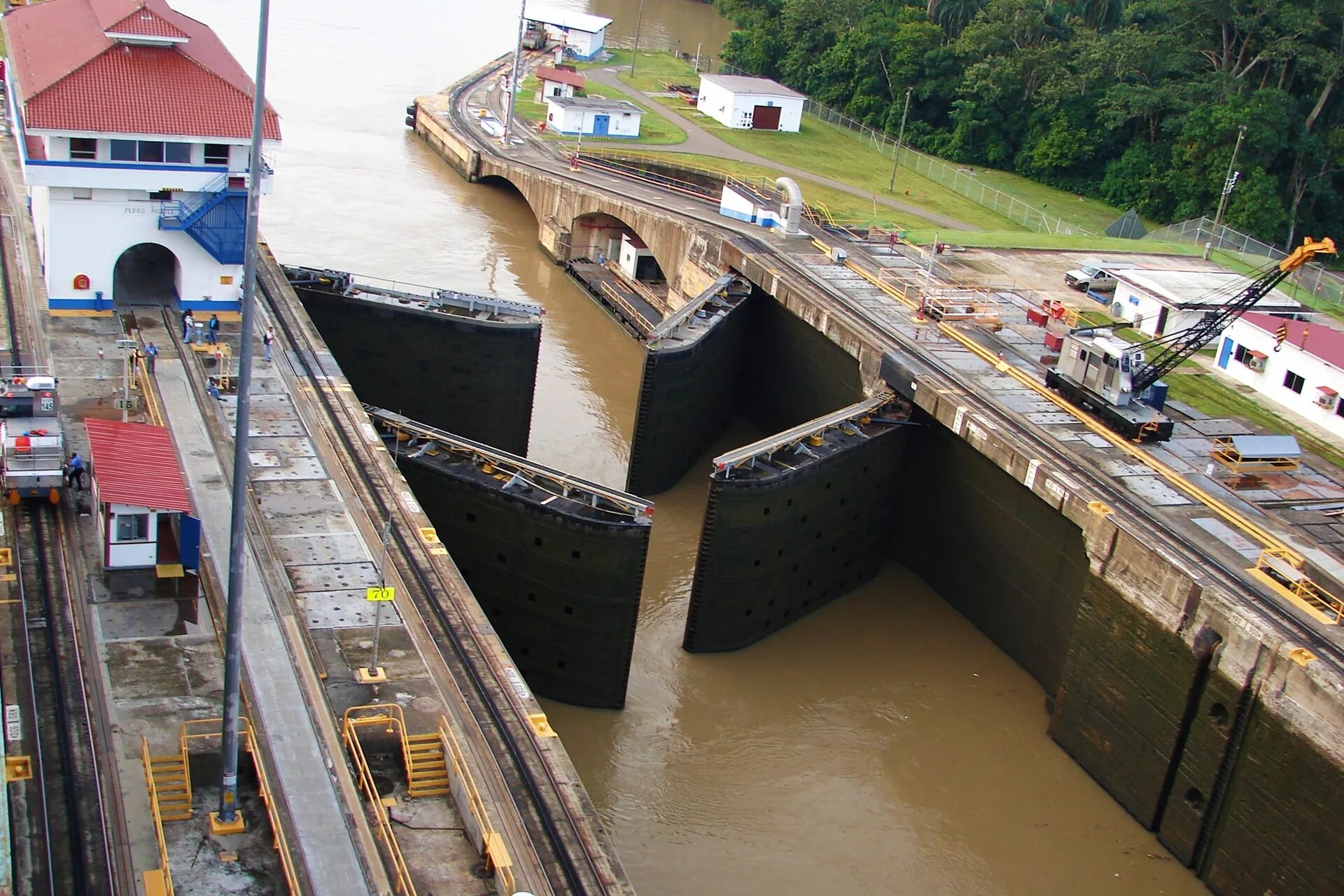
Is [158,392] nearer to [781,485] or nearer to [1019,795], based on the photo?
[781,485]

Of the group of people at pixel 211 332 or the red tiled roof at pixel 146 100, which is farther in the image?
the group of people at pixel 211 332

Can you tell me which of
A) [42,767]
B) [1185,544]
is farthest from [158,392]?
[1185,544]

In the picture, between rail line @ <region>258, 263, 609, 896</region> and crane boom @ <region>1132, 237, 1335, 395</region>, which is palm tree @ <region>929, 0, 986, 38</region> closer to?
crane boom @ <region>1132, 237, 1335, 395</region>

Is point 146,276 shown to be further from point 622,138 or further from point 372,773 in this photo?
point 622,138

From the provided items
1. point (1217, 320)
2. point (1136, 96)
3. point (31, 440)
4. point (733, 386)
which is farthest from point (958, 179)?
point (31, 440)

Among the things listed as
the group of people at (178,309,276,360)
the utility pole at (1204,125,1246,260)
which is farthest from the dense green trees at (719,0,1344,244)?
the group of people at (178,309,276,360)

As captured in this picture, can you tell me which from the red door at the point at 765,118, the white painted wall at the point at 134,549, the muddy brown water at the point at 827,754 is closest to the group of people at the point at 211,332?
the muddy brown water at the point at 827,754

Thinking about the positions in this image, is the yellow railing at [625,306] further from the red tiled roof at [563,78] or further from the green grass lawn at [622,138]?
the red tiled roof at [563,78]
